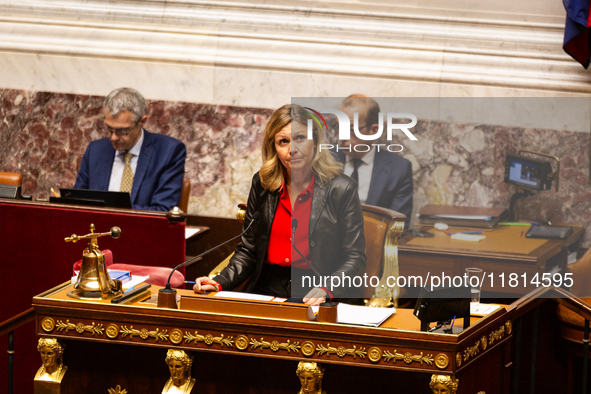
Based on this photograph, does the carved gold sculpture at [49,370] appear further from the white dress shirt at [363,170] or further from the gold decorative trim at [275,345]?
the white dress shirt at [363,170]

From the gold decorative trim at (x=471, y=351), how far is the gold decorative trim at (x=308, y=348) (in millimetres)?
481

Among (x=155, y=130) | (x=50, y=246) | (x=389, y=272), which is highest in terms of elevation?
(x=155, y=130)

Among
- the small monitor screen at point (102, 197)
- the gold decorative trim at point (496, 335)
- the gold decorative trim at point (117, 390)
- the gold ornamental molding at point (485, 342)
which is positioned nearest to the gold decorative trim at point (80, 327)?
the gold decorative trim at point (117, 390)

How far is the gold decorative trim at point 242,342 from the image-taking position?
235 centimetres

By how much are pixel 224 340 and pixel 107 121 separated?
8.23ft

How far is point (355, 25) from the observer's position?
5004 mm

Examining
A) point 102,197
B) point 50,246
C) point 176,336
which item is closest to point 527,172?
point 176,336

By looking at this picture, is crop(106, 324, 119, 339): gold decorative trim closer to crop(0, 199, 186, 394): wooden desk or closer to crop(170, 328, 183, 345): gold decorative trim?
crop(170, 328, 183, 345): gold decorative trim

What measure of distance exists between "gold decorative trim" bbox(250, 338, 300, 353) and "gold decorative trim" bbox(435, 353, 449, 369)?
444 mm

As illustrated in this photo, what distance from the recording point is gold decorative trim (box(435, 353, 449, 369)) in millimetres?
2174

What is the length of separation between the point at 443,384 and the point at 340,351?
336 millimetres

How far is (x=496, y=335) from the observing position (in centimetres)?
248

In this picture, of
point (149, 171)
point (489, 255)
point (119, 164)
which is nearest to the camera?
point (489, 255)

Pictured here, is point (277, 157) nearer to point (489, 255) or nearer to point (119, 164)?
point (489, 255)
